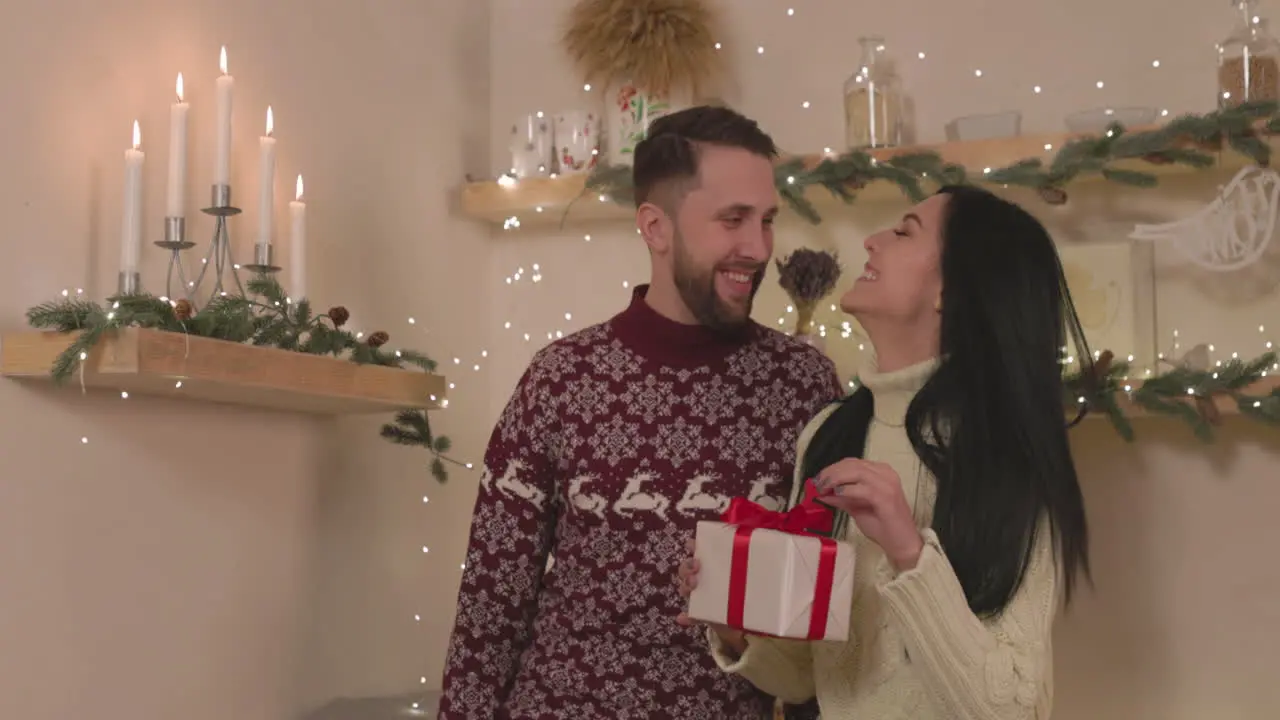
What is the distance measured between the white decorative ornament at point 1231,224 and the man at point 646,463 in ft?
2.34

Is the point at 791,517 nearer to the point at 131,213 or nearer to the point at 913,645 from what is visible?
the point at 913,645

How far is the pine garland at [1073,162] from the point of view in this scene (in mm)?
2104

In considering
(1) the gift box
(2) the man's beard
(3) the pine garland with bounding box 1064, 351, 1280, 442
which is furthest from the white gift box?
(3) the pine garland with bounding box 1064, 351, 1280, 442

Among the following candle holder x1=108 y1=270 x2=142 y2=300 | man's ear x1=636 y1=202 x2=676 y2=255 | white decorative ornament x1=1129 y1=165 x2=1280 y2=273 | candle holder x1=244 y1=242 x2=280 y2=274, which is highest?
white decorative ornament x1=1129 y1=165 x2=1280 y2=273

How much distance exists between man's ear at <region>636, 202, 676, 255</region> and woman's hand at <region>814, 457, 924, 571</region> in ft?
1.88

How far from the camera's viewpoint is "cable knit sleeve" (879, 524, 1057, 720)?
128cm

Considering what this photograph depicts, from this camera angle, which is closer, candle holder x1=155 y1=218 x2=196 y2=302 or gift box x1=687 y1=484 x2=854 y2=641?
gift box x1=687 y1=484 x2=854 y2=641

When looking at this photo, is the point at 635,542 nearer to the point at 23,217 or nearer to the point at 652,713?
the point at 652,713

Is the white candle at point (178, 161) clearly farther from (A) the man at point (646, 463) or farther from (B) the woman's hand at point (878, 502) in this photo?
(B) the woman's hand at point (878, 502)

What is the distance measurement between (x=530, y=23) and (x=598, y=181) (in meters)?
0.54

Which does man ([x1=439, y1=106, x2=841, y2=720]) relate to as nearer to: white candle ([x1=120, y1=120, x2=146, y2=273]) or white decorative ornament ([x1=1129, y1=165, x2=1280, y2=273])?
white candle ([x1=120, y1=120, x2=146, y2=273])

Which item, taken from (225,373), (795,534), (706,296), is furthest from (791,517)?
(225,373)

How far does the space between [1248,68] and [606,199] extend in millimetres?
1049

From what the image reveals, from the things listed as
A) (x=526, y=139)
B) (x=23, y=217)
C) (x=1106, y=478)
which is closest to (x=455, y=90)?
(x=526, y=139)
